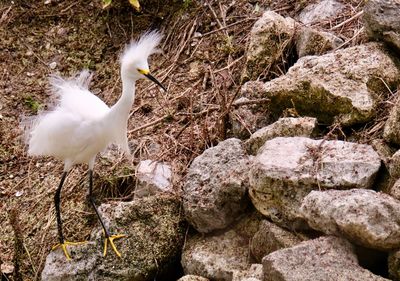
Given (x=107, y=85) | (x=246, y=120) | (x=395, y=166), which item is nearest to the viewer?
(x=395, y=166)

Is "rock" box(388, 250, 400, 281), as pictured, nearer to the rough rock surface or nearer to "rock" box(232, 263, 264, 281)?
the rough rock surface

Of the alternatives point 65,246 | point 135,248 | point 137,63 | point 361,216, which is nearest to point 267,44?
point 137,63

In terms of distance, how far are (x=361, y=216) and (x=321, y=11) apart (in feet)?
7.44

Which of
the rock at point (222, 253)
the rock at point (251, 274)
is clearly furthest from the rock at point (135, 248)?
the rock at point (251, 274)

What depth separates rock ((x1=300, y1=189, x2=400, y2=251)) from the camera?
8.34 feet

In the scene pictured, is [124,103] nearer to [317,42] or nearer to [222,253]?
[222,253]

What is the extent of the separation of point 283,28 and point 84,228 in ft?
5.64

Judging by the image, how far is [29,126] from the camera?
4.23 m

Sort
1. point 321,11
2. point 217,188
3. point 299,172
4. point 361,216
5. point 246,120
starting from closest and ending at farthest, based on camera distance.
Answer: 1. point 361,216
2. point 299,172
3. point 217,188
4. point 246,120
5. point 321,11

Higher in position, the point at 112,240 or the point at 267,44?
the point at 267,44

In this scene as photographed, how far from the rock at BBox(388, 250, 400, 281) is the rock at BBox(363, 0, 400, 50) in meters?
1.36

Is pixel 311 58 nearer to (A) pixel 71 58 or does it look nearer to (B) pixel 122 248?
(B) pixel 122 248

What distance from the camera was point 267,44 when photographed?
4234 mm

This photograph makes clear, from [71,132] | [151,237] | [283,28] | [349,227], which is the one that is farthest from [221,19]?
[349,227]
